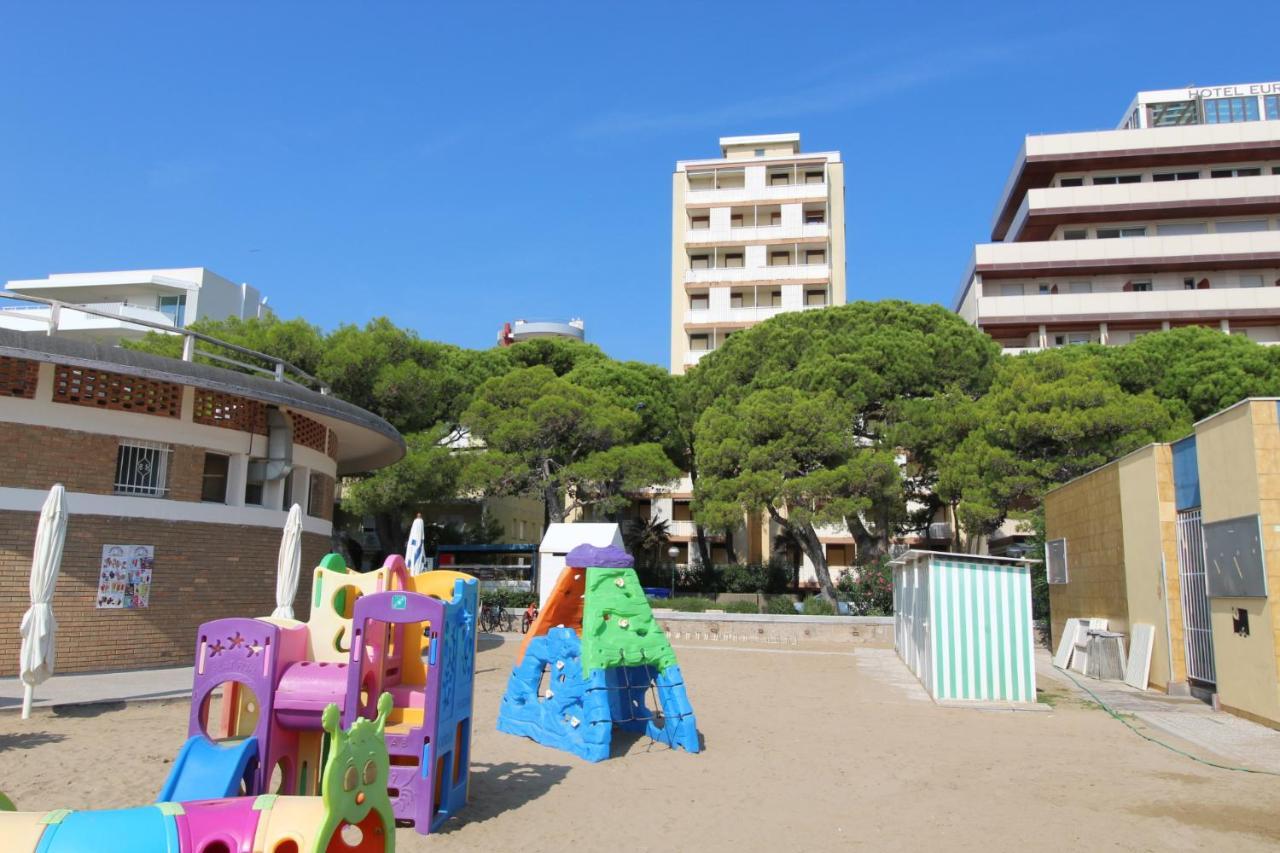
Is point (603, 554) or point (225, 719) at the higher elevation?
point (603, 554)

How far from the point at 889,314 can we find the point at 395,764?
1154 inches

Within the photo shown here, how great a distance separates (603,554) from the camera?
9.84 m

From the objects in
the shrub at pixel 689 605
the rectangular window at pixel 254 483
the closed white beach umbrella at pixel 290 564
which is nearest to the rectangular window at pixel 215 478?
the rectangular window at pixel 254 483

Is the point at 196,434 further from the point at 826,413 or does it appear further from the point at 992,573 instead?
the point at 826,413

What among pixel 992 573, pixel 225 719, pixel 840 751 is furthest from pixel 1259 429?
pixel 225 719

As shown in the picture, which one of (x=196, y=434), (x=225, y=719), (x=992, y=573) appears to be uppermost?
(x=196, y=434)

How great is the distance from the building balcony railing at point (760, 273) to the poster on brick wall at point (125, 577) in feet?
130

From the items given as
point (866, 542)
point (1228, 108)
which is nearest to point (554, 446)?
point (866, 542)

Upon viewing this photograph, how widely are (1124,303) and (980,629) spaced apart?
3316 centimetres

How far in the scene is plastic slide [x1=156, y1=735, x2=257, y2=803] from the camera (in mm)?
4457

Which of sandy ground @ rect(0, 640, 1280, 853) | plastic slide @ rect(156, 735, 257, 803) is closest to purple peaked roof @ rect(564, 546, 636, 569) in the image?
sandy ground @ rect(0, 640, 1280, 853)

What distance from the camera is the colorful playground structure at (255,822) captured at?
8.62ft

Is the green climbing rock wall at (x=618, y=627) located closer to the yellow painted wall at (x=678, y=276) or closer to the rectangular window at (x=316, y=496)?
the rectangular window at (x=316, y=496)

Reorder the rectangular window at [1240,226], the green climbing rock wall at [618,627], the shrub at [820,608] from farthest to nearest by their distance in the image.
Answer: the rectangular window at [1240,226] → the shrub at [820,608] → the green climbing rock wall at [618,627]
